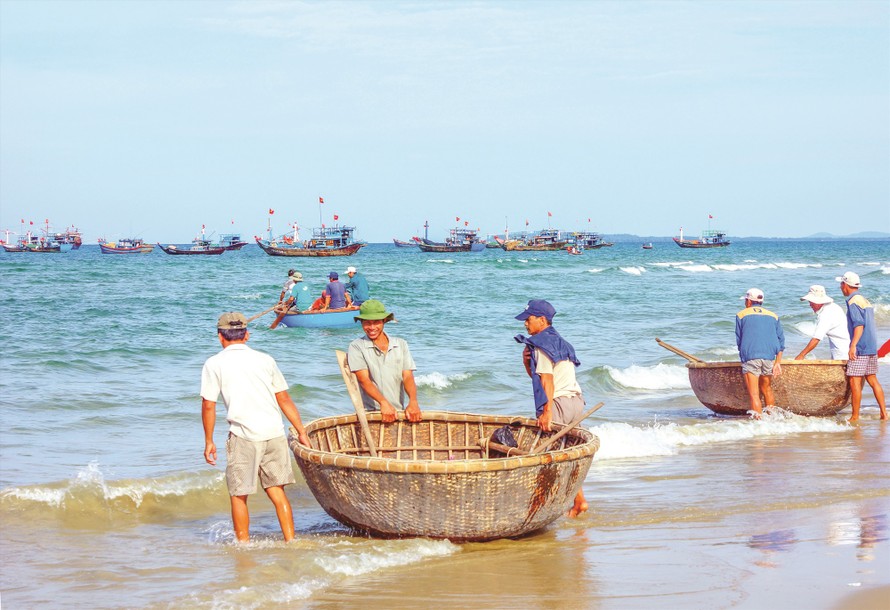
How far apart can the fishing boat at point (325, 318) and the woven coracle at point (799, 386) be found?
11.0 metres

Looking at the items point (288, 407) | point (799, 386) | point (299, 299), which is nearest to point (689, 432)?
point (799, 386)

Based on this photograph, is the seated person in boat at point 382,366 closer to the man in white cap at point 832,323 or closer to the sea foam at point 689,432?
the sea foam at point 689,432

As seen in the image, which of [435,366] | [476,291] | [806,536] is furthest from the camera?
[476,291]

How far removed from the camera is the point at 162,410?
10.9 m

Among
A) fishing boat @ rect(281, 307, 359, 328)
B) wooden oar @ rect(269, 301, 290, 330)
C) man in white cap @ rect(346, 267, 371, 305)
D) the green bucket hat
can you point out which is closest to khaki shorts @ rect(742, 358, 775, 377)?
the green bucket hat

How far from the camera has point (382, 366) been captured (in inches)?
255

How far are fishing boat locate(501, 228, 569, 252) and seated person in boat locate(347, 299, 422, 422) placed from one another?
92449mm

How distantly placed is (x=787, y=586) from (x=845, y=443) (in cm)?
443

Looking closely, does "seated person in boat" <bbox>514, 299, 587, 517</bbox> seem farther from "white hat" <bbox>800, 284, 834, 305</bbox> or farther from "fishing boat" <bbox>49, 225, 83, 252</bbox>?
"fishing boat" <bbox>49, 225, 83, 252</bbox>

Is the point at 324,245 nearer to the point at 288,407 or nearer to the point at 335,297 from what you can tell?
the point at 335,297

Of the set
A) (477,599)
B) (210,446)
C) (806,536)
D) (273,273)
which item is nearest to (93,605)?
(210,446)

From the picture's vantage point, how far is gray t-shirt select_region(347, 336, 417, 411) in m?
6.43

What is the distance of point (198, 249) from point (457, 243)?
23574 millimetres

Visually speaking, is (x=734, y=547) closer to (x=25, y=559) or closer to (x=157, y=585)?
(x=157, y=585)
